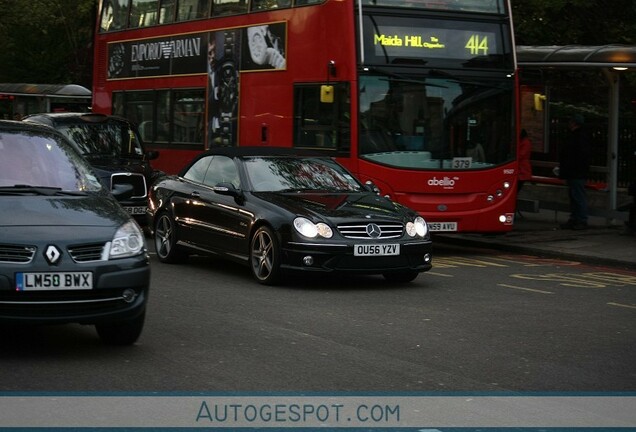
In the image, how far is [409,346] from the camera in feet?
31.0

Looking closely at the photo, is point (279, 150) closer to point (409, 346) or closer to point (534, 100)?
point (409, 346)

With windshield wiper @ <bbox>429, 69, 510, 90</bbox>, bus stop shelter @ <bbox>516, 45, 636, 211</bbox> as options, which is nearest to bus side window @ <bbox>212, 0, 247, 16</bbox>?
windshield wiper @ <bbox>429, 69, 510, 90</bbox>

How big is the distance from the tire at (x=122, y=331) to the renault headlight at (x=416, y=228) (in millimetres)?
4798

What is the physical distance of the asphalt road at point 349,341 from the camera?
8000 millimetres

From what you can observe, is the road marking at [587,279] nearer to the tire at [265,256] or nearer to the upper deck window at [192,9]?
the tire at [265,256]

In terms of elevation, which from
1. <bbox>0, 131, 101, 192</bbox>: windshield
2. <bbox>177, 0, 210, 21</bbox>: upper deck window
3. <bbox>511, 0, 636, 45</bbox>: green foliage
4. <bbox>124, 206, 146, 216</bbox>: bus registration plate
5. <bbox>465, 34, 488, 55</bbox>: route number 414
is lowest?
<bbox>124, 206, 146, 216</bbox>: bus registration plate

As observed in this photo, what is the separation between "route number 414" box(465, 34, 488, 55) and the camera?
17.7 m

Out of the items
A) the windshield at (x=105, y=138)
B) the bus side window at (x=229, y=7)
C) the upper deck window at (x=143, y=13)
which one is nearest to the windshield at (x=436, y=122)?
the bus side window at (x=229, y=7)

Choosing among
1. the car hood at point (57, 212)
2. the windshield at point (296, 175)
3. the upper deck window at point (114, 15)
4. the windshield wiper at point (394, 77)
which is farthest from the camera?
the upper deck window at point (114, 15)

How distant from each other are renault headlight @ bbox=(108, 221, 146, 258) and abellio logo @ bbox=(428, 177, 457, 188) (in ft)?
29.9

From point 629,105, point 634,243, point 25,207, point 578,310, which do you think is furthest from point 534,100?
point 25,207

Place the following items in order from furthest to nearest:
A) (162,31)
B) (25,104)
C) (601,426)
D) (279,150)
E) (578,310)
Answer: (25,104)
(162,31)
(279,150)
(578,310)
(601,426)

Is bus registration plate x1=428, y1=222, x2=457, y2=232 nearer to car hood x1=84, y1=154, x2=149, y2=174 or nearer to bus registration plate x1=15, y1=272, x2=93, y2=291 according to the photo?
car hood x1=84, y1=154, x2=149, y2=174

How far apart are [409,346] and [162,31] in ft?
46.4
